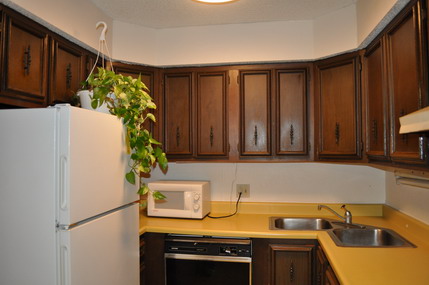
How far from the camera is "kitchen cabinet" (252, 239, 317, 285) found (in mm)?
1984

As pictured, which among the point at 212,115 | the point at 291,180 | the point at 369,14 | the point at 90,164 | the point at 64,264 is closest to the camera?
the point at 64,264

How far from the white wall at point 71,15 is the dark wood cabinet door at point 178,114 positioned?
1.90 ft

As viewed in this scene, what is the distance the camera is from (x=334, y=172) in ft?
8.41

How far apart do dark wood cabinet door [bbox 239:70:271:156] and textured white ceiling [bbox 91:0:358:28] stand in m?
0.44

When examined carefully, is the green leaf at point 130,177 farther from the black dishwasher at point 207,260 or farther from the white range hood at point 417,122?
the white range hood at point 417,122

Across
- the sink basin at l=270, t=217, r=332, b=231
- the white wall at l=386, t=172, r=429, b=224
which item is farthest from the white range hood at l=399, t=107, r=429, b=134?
the sink basin at l=270, t=217, r=332, b=231

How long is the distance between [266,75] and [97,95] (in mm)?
1338

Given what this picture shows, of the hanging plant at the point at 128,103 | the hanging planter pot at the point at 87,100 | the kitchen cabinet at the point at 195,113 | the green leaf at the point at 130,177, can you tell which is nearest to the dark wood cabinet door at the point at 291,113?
the kitchen cabinet at the point at 195,113

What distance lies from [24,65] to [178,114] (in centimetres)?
118

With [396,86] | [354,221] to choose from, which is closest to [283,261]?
[354,221]

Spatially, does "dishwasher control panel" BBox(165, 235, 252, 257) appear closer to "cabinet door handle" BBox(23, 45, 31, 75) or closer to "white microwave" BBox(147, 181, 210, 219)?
"white microwave" BBox(147, 181, 210, 219)

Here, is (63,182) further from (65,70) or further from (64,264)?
(65,70)

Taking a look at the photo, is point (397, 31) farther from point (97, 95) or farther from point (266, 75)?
point (97, 95)

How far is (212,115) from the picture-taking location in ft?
8.02
